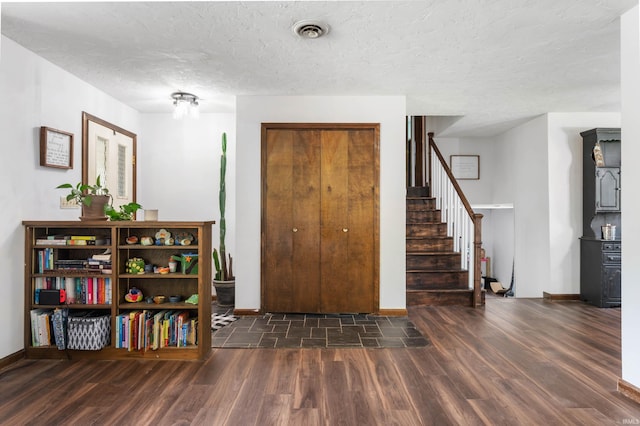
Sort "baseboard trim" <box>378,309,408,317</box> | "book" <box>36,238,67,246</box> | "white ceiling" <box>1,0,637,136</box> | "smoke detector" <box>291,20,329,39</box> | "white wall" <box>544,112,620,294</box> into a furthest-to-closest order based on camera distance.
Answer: "white wall" <box>544,112,620,294</box> < "baseboard trim" <box>378,309,408,317</box> < "book" <box>36,238,67,246</box> < "smoke detector" <box>291,20,329,39</box> < "white ceiling" <box>1,0,637,136</box>

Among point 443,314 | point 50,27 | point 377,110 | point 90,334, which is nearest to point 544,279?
point 443,314

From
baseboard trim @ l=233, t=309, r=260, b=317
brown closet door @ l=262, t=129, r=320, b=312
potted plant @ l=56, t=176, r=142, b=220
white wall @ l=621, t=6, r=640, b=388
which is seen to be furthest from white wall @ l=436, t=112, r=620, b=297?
potted plant @ l=56, t=176, r=142, b=220

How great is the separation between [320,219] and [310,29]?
206 cm

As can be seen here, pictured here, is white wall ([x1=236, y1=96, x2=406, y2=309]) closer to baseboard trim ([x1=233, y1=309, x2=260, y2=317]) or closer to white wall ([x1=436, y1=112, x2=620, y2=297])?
baseboard trim ([x1=233, y1=309, x2=260, y2=317])

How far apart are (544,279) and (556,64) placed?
9.84ft

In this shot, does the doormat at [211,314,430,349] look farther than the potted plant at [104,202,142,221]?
Yes

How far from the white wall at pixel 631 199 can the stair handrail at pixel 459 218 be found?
Result: 216 cm

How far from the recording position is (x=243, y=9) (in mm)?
2400

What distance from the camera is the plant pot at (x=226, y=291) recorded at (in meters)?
4.55

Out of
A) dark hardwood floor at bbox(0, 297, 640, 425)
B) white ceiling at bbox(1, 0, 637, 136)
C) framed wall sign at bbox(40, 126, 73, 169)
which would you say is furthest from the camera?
framed wall sign at bbox(40, 126, 73, 169)

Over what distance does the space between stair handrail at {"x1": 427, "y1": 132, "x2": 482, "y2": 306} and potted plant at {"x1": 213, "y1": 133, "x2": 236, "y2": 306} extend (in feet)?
10.1

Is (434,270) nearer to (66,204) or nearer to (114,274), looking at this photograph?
(114,274)

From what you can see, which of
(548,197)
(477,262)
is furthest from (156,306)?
(548,197)

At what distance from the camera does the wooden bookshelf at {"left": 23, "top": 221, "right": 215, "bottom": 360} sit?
287 cm
